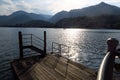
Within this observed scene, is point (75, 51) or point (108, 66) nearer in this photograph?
point (108, 66)

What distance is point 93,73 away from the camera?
32.2 ft

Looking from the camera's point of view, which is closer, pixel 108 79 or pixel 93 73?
pixel 108 79

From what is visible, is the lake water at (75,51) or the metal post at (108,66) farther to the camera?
the lake water at (75,51)

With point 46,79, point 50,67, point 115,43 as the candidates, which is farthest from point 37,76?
point 115,43

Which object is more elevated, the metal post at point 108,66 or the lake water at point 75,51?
the metal post at point 108,66

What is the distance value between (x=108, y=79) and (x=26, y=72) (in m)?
10.9

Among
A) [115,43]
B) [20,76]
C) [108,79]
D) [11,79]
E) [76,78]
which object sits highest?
[115,43]

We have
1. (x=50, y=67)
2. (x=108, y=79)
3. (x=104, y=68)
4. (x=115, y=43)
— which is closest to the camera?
(x=108, y=79)

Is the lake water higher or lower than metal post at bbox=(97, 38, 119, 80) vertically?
lower

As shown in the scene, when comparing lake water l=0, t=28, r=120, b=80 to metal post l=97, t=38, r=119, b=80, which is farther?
lake water l=0, t=28, r=120, b=80

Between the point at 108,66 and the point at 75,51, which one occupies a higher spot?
the point at 108,66

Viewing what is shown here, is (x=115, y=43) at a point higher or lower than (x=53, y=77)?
higher

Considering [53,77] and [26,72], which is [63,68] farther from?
[26,72]

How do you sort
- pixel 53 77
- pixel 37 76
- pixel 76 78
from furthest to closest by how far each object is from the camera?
1. pixel 37 76
2. pixel 53 77
3. pixel 76 78
